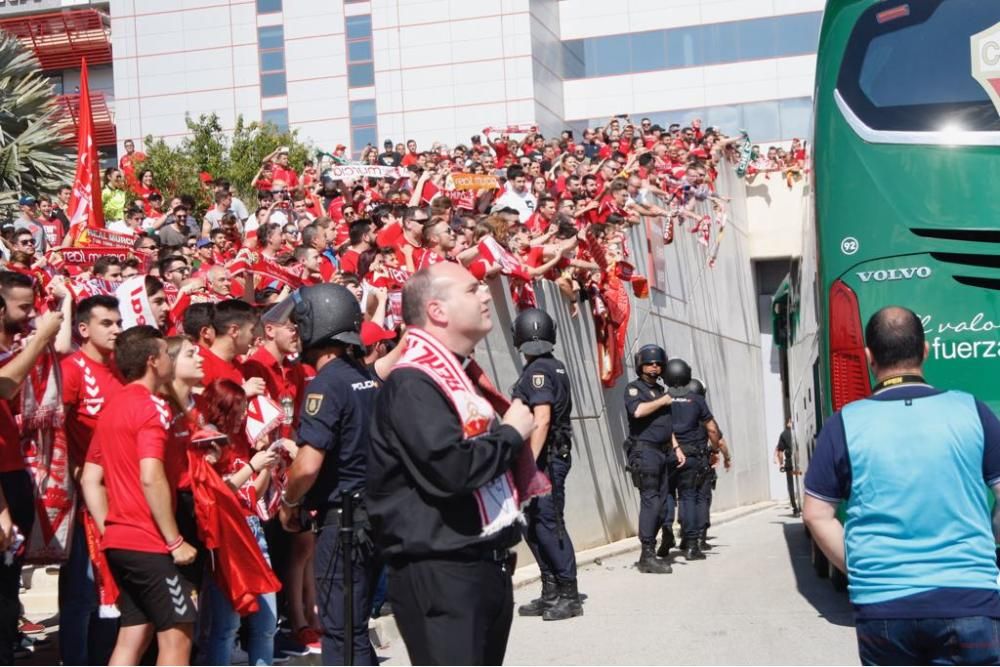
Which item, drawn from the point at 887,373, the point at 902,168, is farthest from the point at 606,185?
the point at 887,373

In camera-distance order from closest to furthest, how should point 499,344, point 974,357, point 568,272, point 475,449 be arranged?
point 475,449
point 974,357
point 499,344
point 568,272

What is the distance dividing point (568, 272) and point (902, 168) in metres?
8.35

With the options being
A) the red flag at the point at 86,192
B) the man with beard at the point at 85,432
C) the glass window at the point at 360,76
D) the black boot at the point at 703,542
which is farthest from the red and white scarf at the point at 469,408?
the glass window at the point at 360,76

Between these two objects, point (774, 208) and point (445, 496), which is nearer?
point (445, 496)

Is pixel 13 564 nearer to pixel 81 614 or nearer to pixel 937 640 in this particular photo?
pixel 81 614

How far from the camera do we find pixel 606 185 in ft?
61.8

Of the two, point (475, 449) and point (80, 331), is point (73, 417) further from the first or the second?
point (475, 449)

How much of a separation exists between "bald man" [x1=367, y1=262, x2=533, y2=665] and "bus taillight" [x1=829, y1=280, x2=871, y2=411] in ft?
14.6

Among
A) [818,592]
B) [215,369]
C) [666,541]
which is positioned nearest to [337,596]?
[215,369]

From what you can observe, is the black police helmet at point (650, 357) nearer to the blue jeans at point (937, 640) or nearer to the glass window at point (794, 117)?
the blue jeans at point (937, 640)

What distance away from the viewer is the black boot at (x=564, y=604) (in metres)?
9.97

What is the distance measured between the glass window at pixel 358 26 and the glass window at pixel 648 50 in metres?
8.56

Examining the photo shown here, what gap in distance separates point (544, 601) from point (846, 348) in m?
3.09

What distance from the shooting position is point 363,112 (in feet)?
148
